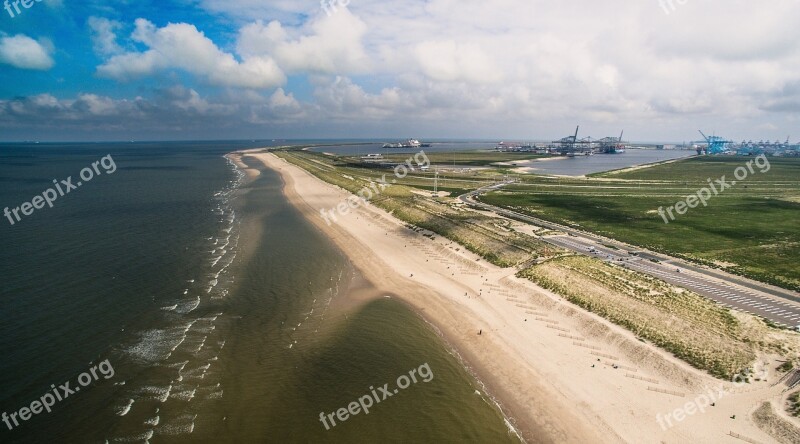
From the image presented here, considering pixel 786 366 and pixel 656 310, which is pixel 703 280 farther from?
pixel 786 366

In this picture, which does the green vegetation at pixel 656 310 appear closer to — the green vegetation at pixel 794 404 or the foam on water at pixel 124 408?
the green vegetation at pixel 794 404

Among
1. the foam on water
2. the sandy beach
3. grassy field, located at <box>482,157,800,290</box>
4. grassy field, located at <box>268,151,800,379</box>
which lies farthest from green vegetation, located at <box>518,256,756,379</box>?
the foam on water

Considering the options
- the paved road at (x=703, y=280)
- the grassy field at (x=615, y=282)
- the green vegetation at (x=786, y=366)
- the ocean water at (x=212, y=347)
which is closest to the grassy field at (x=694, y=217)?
the grassy field at (x=615, y=282)

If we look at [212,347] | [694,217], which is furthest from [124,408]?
[694,217]

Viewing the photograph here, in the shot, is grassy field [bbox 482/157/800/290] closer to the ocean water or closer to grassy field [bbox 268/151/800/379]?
grassy field [bbox 268/151/800/379]

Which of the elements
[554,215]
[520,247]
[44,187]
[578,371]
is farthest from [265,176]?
[578,371]

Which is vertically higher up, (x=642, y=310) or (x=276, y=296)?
(x=642, y=310)

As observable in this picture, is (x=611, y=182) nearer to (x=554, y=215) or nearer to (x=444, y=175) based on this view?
(x=444, y=175)
